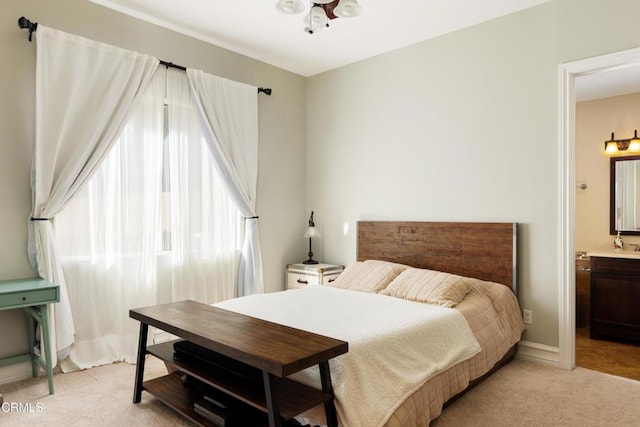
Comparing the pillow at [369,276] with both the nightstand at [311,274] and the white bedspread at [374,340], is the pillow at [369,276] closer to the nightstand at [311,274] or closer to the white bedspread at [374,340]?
the white bedspread at [374,340]

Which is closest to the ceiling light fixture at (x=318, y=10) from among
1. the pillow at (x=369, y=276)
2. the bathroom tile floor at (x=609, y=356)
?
the pillow at (x=369, y=276)

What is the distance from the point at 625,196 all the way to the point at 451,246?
247cm

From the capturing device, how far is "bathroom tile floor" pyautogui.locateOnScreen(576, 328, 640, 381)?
124 inches

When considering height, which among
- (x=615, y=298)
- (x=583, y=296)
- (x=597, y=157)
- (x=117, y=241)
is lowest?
(x=583, y=296)

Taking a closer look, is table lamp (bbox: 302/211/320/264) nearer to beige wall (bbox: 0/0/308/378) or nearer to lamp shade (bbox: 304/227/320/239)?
lamp shade (bbox: 304/227/320/239)

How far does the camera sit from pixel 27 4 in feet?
9.53

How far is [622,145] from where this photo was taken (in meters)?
4.62

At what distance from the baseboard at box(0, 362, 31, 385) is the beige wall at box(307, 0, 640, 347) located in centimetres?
280

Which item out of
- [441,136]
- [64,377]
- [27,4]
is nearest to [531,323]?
[441,136]

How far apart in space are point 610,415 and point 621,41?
2.37 meters

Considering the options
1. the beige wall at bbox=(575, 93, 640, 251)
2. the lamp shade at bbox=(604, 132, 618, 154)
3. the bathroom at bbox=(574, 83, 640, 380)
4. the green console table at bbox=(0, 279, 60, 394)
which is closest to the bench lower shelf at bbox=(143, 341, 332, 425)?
the green console table at bbox=(0, 279, 60, 394)

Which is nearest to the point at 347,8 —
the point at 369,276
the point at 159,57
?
the point at 159,57

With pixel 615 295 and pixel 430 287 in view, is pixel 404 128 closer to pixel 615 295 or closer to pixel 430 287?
pixel 430 287

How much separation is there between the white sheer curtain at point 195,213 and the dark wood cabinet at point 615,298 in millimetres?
3421
